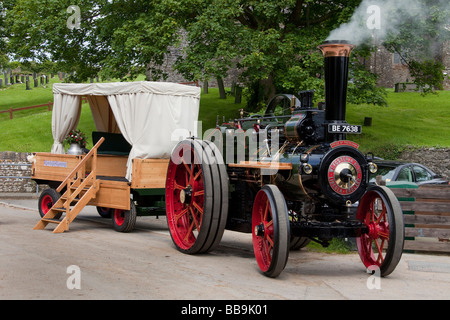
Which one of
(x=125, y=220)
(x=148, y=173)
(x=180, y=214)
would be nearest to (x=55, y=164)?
(x=125, y=220)

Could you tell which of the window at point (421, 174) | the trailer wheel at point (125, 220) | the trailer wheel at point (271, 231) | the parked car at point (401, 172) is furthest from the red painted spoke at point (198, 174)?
the window at point (421, 174)

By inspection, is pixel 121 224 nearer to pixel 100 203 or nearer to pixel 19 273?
pixel 100 203

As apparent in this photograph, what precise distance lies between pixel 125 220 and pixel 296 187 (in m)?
4.95

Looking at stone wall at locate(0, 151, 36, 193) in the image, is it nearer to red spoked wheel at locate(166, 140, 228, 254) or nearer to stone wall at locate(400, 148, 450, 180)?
stone wall at locate(400, 148, 450, 180)

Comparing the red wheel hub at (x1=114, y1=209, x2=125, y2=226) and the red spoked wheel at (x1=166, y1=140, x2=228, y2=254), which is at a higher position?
the red spoked wheel at (x1=166, y1=140, x2=228, y2=254)

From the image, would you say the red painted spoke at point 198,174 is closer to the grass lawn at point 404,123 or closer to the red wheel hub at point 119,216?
the red wheel hub at point 119,216

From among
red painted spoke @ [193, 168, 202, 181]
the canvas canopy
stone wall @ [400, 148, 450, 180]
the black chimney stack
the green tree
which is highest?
the green tree

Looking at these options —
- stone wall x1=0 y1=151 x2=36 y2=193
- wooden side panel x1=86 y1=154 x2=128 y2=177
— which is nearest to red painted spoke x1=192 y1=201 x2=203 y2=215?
wooden side panel x1=86 y1=154 x2=128 y2=177

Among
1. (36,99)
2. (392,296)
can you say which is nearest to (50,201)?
(392,296)

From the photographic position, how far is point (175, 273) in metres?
7.98

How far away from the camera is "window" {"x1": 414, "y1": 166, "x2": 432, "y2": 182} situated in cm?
1538

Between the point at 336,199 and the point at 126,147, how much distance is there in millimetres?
7744

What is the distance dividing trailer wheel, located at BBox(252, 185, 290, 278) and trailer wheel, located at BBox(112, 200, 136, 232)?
4425 mm

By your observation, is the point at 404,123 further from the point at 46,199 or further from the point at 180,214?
the point at 180,214
